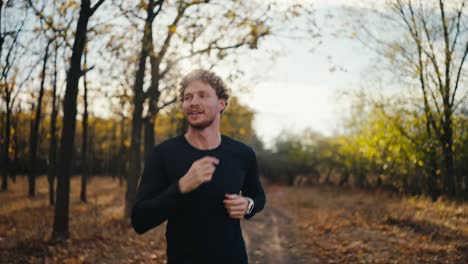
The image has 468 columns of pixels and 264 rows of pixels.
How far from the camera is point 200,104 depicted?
2.52 meters

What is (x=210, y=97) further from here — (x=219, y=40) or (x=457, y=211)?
(x=457, y=211)

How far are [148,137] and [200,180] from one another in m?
16.9

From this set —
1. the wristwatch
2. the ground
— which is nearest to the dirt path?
the ground

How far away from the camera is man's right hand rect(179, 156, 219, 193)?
2102 millimetres

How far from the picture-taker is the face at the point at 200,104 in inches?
99.3

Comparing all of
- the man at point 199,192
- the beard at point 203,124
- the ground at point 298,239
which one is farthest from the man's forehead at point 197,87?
the ground at point 298,239

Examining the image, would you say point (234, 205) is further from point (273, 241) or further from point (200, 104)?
point (273, 241)

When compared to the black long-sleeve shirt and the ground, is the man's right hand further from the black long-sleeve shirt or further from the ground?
the ground

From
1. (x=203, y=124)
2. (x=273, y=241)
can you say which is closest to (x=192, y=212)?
(x=203, y=124)

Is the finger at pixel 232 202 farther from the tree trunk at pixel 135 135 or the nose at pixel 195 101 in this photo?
the tree trunk at pixel 135 135

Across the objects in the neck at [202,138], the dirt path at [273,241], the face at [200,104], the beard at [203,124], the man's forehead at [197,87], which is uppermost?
the man's forehead at [197,87]

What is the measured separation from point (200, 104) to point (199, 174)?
1.90 ft

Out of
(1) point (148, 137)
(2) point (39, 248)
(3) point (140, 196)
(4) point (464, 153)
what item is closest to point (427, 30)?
(4) point (464, 153)

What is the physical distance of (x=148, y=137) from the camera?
61.0ft
